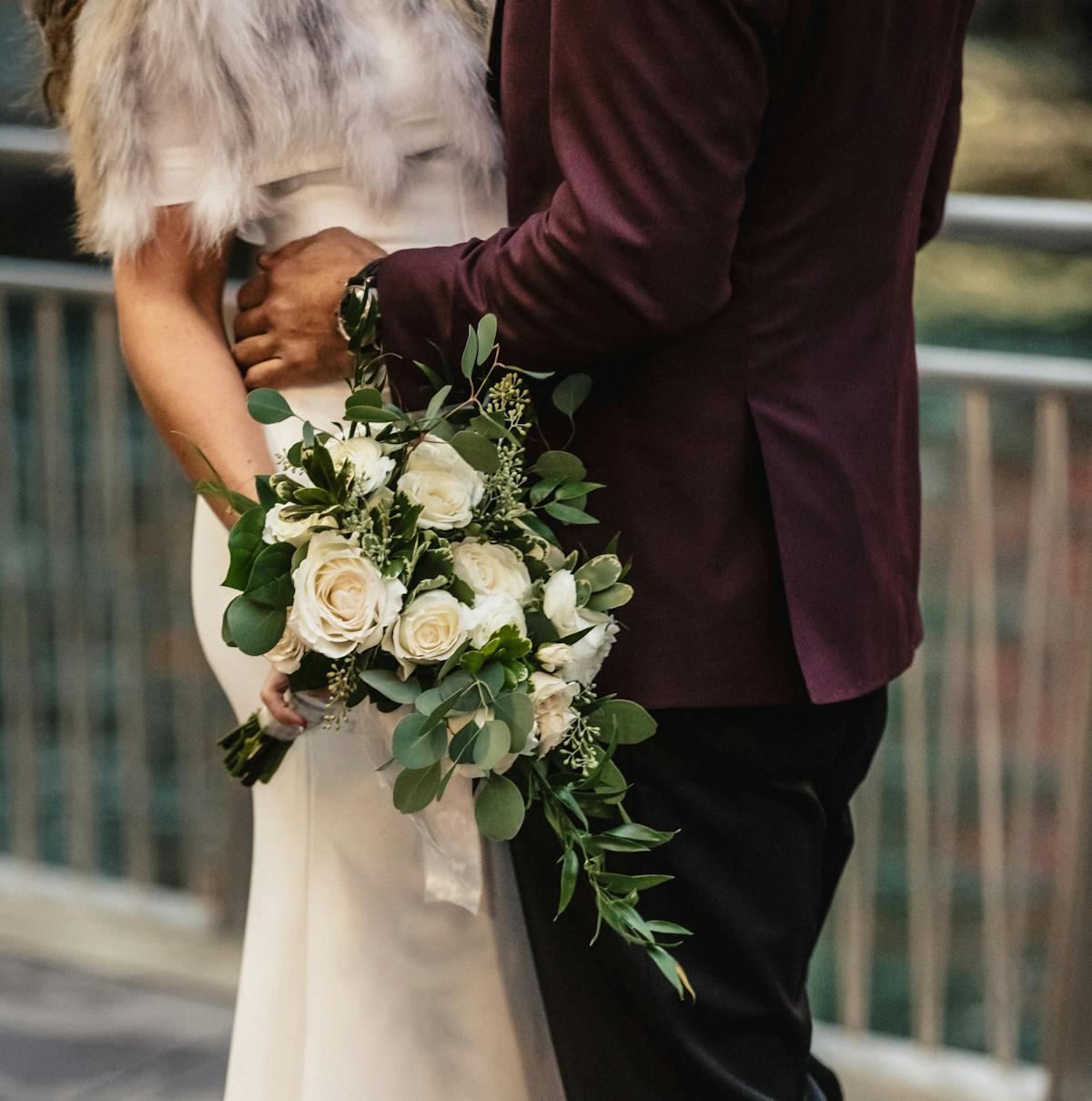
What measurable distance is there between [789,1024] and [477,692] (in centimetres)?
54

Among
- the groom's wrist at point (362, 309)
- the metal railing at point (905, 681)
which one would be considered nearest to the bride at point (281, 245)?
the groom's wrist at point (362, 309)

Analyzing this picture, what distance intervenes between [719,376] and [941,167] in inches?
19.7

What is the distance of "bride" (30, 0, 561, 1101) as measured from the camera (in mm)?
1476

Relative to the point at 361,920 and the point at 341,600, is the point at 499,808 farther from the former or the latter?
the point at 361,920

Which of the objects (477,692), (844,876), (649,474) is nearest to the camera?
(477,692)

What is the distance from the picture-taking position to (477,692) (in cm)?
127

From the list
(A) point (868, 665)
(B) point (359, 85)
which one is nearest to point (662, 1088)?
(A) point (868, 665)

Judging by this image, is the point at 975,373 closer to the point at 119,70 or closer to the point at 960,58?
the point at 960,58

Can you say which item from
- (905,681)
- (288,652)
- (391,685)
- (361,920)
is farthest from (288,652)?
(905,681)

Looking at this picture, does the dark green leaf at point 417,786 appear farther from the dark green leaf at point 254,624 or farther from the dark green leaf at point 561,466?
the dark green leaf at point 561,466

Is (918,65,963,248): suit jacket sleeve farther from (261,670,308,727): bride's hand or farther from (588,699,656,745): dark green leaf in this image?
(261,670,308,727): bride's hand

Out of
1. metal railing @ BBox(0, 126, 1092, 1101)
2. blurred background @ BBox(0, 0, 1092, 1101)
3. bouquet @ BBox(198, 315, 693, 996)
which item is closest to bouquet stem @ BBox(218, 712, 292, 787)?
bouquet @ BBox(198, 315, 693, 996)

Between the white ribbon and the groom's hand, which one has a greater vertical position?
the groom's hand

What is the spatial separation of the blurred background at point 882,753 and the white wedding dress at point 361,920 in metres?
0.58
